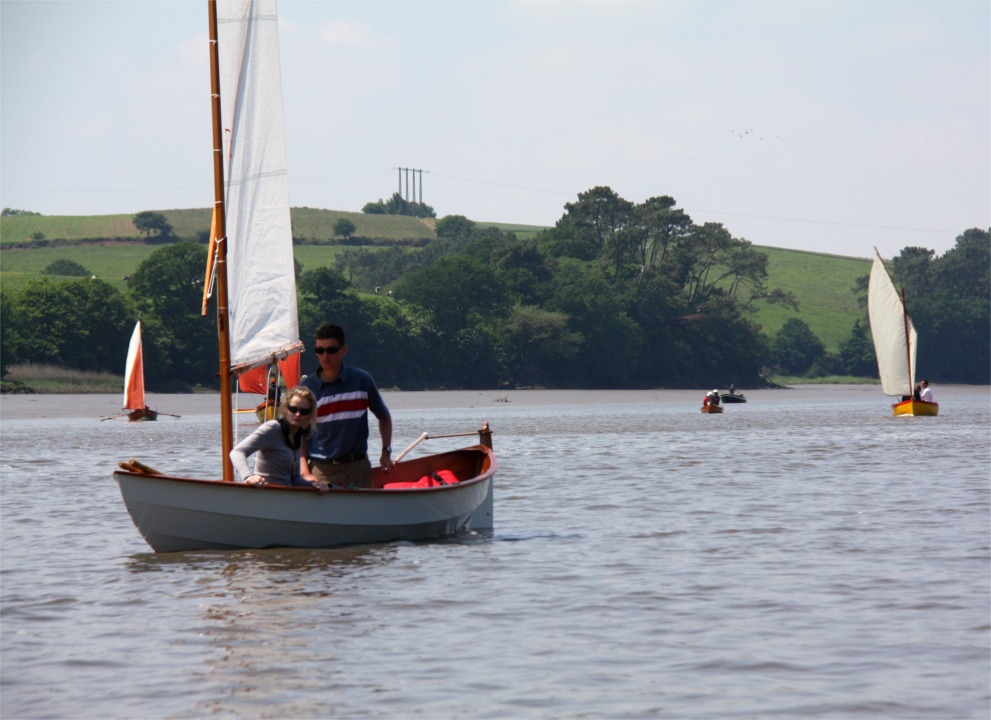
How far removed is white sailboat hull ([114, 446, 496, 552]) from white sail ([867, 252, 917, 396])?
50.8 m

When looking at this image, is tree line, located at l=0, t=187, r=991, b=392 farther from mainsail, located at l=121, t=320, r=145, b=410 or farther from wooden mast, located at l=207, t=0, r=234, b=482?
wooden mast, located at l=207, t=0, r=234, b=482

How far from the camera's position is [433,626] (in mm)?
11078

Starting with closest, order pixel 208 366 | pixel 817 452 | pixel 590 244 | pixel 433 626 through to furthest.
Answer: pixel 433 626 < pixel 817 452 < pixel 208 366 < pixel 590 244

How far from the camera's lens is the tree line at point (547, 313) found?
95375 millimetres

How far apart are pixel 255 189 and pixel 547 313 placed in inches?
4338

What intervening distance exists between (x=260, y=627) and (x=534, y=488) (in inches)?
551

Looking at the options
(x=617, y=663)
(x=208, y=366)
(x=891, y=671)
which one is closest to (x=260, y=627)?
(x=617, y=663)

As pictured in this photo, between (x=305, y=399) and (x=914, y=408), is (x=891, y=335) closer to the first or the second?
(x=914, y=408)

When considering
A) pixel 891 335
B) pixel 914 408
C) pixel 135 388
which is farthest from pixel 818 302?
pixel 135 388

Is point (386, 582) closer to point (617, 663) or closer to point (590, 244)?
point (617, 663)

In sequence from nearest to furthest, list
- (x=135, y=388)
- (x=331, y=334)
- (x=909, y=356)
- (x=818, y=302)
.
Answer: (x=331, y=334) → (x=135, y=388) → (x=909, y=356) → (x=818, y=302)

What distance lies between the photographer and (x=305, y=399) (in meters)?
13.6

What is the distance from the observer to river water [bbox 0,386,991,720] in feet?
28.5

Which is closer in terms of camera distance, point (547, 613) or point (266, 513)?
point (547, 613)
